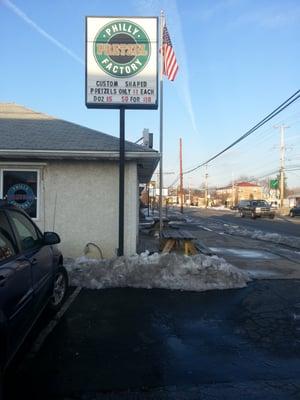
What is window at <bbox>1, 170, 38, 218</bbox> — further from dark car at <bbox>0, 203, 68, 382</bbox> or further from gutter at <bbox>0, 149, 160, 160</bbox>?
dark car at <bbox>0, 203, 68, 382</bbox>

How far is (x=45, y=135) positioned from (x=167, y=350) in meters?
8.19

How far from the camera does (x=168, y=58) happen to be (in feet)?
52.5

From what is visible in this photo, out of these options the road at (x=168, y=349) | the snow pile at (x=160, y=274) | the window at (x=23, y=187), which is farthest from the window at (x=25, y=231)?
the window at (x=23, y=187)

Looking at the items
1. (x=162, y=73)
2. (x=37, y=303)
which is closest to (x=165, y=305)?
(x=37, y=303)

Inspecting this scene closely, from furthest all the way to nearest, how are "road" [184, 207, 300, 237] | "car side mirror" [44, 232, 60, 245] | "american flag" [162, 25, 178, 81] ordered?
"road" [184, 207, 300, 237] → "american flag" [162, 25, 178, 81] → "car side mirror" [44, 232, 60, 245]

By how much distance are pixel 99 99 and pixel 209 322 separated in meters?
6.37

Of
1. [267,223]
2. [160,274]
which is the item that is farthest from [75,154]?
[267,223]

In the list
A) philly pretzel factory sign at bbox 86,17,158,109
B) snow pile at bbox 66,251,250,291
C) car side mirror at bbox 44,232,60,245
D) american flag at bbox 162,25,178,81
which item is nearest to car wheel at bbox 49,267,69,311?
car side mirror at bbox 44,232,60,245

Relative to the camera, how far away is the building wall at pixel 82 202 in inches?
464

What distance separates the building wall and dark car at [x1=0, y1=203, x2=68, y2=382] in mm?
4601

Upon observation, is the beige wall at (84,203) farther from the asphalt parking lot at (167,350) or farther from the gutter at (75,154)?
the asphalt parking lot at (167,350)

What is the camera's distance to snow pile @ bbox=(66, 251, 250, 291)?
9391mm

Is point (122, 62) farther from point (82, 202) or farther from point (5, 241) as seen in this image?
point (5, 241)

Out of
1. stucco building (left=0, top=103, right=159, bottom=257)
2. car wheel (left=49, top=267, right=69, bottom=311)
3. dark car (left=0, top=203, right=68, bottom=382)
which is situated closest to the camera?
dark car (left=0, top=203, right=68, bottom=382)
